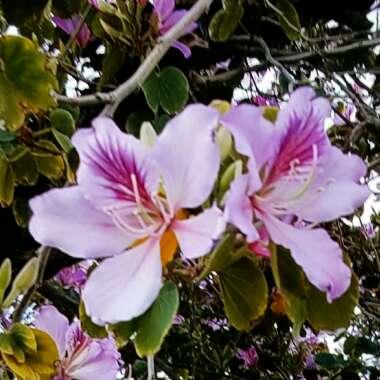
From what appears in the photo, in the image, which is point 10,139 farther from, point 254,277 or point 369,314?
point 369,314

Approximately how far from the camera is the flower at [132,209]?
47 cm

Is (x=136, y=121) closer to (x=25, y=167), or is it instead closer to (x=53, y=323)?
(x=25, y=167)

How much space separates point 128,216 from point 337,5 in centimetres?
115

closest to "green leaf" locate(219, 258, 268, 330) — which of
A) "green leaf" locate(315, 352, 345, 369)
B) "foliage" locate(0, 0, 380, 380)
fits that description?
"foliage" locate(0, 0, 380, 380)

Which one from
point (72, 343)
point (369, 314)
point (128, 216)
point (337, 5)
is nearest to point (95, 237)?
point (128, 216)

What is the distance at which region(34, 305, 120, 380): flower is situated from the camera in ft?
2.58

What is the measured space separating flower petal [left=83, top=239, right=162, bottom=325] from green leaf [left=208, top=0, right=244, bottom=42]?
2.07 feet

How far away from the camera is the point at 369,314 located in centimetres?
172

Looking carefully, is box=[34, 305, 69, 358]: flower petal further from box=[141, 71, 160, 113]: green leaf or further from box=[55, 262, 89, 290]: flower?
box=[55, 262, 89, 290]: flower

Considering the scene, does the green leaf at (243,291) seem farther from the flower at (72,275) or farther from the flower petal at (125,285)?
the flower at (72,275)

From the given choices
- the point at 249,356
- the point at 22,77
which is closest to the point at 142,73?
the point at 22,77

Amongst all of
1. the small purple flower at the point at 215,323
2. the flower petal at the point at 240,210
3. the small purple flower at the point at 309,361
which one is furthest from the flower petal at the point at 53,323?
the small purple flower at the point at 309,361

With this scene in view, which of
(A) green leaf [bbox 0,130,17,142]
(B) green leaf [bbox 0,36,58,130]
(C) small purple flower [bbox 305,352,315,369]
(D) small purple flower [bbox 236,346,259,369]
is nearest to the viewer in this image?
(B) green leaf [bbox 0,36,58,130]

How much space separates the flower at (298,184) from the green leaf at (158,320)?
0.22ft
